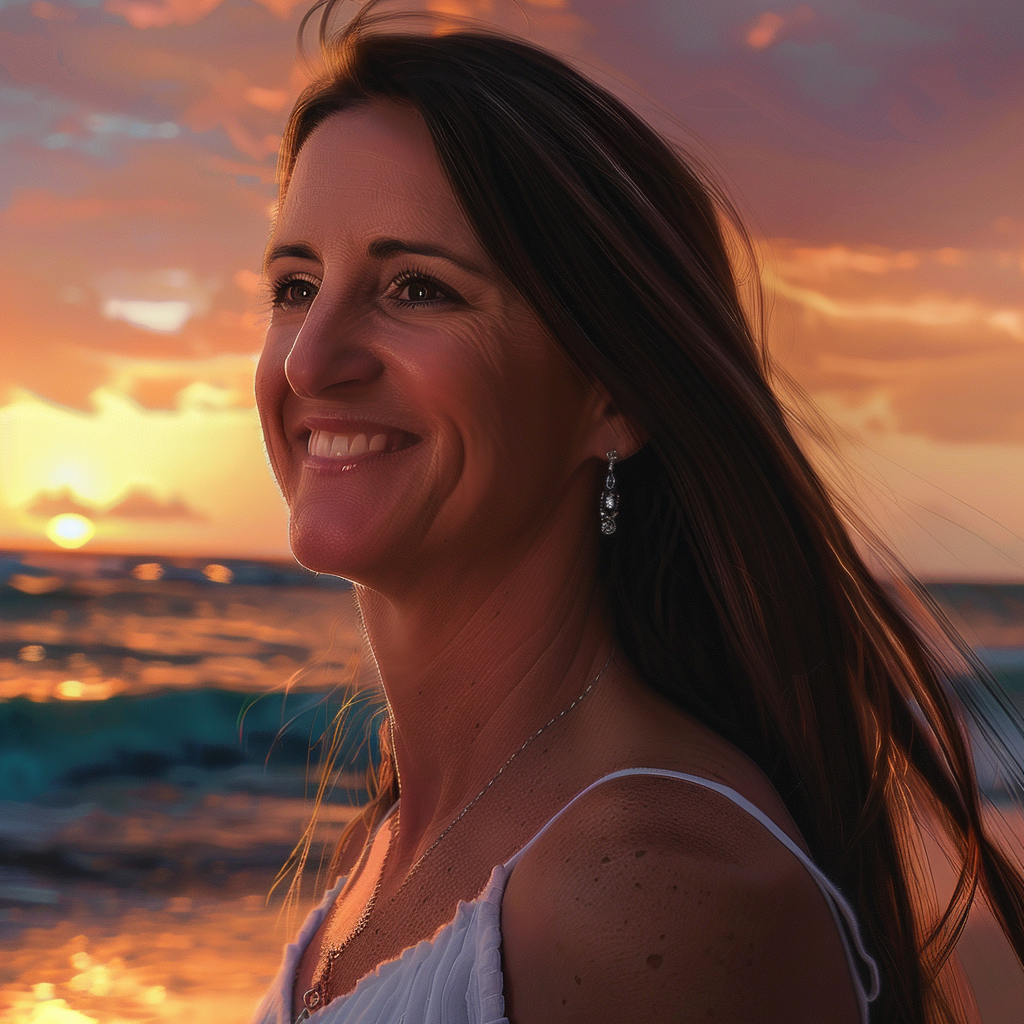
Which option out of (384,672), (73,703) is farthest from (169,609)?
(384,672)

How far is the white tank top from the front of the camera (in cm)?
167

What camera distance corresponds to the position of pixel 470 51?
2227 mm

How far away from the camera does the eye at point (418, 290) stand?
6.95 ft

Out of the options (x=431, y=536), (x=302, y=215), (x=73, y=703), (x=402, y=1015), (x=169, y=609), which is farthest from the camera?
(x=169, y=609)

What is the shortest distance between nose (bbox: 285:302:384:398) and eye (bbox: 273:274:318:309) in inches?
8.1

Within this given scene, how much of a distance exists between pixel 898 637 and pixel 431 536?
95 centimetres

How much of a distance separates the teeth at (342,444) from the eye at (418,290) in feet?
0.86

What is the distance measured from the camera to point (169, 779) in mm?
11758

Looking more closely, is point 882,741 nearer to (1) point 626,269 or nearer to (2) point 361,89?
(1) point 626,269

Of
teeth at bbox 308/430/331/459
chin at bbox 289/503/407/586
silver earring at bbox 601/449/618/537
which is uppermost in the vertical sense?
teeth at bbox 308/430/331/459

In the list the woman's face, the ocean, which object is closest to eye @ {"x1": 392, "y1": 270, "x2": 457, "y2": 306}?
the woman's face

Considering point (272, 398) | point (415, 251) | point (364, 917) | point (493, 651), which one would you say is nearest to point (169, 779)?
point (364, 917)

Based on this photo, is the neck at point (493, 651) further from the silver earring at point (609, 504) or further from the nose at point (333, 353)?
the nose at point (333, 353)

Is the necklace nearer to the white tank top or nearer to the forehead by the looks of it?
the white tank top
